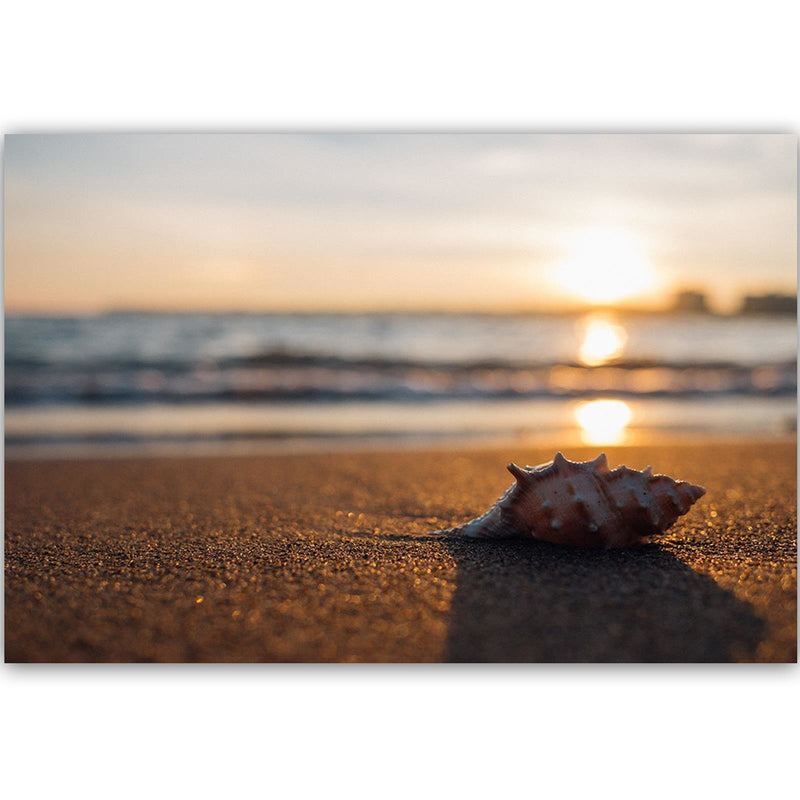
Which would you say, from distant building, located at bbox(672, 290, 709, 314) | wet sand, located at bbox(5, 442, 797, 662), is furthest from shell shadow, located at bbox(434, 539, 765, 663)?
distant building, located at bbox(672, 290, 709, 314)

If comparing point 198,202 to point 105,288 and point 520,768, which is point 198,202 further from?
point 520,768

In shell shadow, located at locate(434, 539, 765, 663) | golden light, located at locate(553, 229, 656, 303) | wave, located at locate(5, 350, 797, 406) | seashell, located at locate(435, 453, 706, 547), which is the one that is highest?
golden light, located at locate(553, 229, 656, 303)

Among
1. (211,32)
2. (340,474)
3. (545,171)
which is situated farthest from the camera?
(340,474)

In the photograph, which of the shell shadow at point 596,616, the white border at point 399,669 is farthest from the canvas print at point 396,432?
the white border at point 399,669

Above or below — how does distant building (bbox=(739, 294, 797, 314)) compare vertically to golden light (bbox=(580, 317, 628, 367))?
below

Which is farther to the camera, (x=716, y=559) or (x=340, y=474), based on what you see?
(x=340, y=474)

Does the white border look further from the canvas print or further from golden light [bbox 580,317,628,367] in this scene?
golden light [bbox 580,317,628,367]

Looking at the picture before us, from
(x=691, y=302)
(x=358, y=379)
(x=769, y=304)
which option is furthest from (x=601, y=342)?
(x=769, y=304)

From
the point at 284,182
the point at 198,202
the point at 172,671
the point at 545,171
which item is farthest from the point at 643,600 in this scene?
the point at 198,202
